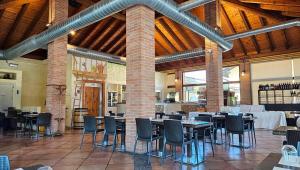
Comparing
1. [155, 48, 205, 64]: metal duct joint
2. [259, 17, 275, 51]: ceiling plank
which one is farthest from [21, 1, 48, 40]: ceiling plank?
[259, 17, 275, 51]: ceiling plank

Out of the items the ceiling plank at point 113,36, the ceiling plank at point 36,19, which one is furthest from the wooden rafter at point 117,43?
the ceiling plank at point 36,19

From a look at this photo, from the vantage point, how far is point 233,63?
13.0 metres

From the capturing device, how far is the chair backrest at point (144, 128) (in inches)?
167

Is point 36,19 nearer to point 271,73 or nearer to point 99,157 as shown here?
point 99,157

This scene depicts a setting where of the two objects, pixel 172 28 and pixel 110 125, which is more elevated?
pixel 172 28

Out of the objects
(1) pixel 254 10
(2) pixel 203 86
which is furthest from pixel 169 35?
(1) pixel 254 10

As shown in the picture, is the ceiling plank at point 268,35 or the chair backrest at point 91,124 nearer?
the chair backrest at point 91,124

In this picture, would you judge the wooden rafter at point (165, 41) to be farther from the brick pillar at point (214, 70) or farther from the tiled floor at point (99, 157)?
the tiled floor at point (99, 157)

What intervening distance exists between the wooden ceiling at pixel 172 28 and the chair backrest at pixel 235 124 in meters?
4.22

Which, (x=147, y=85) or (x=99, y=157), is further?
(x=147, y=85)

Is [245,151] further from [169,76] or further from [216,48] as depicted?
[169,76]

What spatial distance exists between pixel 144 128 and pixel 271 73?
9.94 metres

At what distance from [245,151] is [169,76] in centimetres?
1170

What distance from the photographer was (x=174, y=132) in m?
3.85
